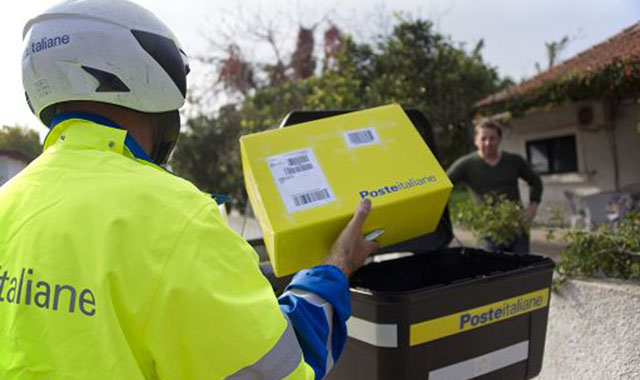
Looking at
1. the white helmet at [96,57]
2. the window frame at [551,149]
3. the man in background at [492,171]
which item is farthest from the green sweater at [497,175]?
the window frame at [551,149]

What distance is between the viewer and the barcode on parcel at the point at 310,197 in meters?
1.69

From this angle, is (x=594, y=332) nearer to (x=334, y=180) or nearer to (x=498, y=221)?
(x=498, y=221)

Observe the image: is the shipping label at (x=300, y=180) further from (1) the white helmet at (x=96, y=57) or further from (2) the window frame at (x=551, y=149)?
(2) the window frame at (x=551, y=149)

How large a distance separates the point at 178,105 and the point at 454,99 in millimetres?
12929

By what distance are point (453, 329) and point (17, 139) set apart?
2.26 metres

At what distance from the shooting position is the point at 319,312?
1.23 metres

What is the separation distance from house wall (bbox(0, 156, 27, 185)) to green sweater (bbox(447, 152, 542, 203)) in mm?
3214

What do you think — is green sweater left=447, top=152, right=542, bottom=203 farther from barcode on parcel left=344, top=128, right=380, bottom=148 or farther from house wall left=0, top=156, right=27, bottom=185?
house wall left=0, top=156, right=27, bottom=185

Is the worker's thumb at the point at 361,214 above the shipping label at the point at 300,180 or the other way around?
the other way around

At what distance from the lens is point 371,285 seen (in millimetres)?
2344

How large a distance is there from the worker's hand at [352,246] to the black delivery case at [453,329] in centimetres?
17

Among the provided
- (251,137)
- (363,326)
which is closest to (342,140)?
(251,137)

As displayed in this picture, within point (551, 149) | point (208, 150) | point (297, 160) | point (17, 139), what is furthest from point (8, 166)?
point (208, 150)

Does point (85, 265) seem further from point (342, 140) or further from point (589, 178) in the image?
point (589, 178)
